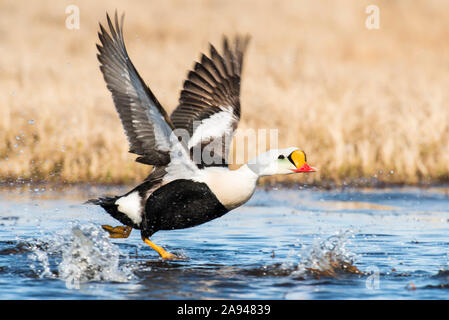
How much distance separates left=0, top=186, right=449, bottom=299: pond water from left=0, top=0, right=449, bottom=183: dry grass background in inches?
33.5

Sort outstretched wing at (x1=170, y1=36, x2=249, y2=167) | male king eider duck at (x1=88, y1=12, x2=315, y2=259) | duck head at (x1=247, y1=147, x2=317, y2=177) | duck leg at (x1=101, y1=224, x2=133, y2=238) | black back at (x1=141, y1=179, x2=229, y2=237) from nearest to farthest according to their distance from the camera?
male king eider duck at (x1=88, y1=12, x2=315, y2=259)
black back at (x1=141, y1=179, x2=229, y2=237)
duck head at (x1=247, y1=147, x2=317, y2=177)
outstretched wing at (x1=170, y1=36, x2=249, y2=167)
duck leg at (x1=101, y1=224, x2=133, y2=238)

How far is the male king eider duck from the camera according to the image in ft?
20.1

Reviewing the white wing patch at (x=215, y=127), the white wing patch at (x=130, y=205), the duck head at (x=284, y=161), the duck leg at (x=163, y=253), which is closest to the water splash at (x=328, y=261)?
the duck head at (x=284, y=161)

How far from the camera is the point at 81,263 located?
6137 millimetres

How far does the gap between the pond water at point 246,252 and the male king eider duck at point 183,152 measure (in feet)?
1.22

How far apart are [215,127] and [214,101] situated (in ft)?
0.95

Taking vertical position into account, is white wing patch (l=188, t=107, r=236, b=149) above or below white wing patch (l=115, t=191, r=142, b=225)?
above

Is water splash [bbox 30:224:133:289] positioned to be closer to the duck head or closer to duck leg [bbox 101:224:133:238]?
duck leg [bbox 101:224:133:238]

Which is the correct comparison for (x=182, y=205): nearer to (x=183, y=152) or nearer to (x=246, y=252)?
(x=183, y=152)

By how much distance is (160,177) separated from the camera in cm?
666

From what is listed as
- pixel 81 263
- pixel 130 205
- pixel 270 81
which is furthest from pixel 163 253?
pixel 270 81

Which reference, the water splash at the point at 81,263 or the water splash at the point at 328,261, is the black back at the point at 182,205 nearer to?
the water splash at the point at 81,263

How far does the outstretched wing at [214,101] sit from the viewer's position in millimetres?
6984

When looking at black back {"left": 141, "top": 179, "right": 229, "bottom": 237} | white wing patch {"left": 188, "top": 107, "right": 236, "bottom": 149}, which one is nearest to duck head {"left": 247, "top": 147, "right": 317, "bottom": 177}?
black back {"left": 141, "top": 179, "right": 229, "bottom": 237}
